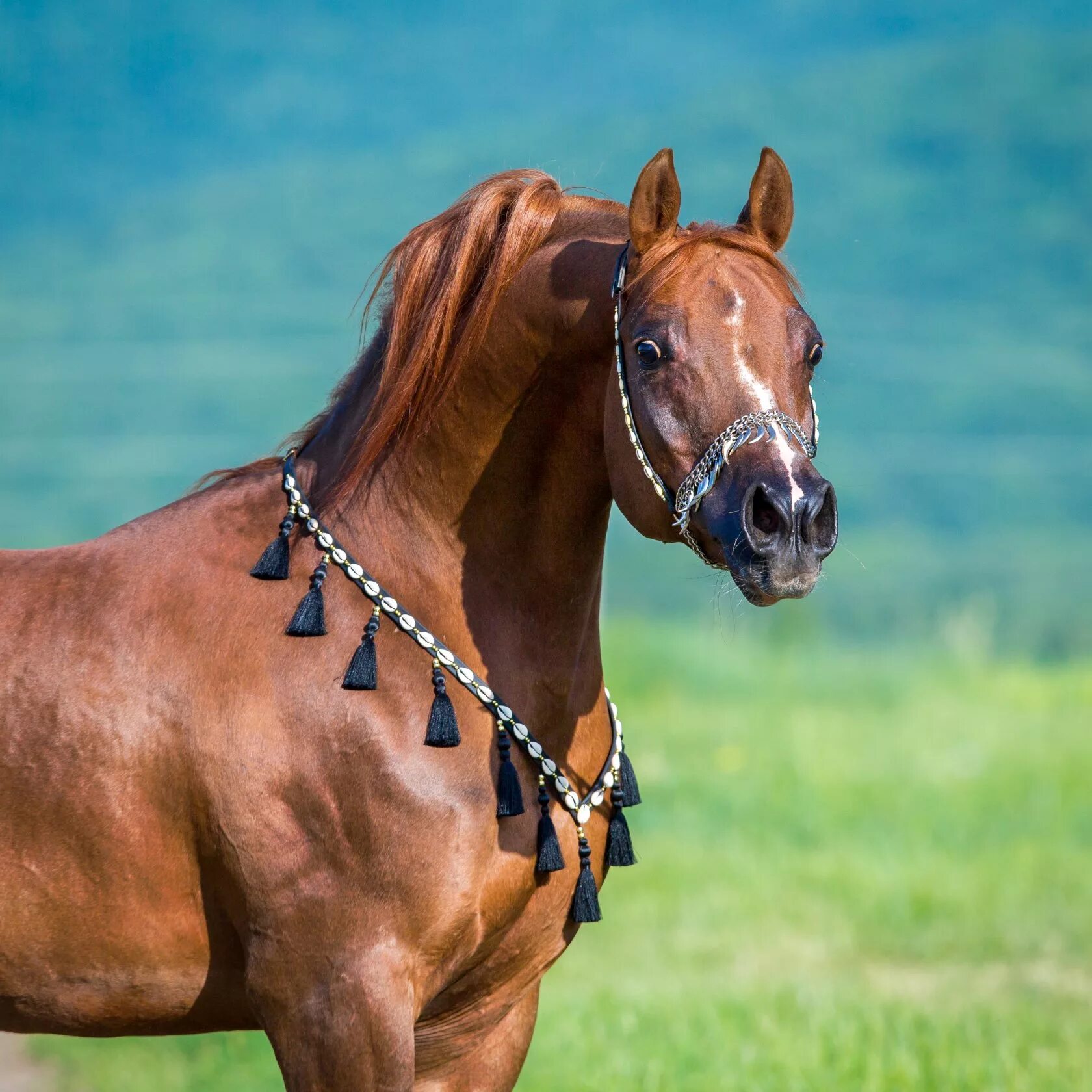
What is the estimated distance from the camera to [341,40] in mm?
21453

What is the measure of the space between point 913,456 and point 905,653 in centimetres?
497

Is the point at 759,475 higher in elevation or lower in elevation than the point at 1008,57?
lower

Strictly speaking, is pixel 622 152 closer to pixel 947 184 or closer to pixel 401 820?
pixel 947 184

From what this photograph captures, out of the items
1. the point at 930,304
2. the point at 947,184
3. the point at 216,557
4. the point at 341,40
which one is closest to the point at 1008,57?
the point at 947,184

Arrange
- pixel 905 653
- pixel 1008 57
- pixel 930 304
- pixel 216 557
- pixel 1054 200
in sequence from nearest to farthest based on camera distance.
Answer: pixel 216 557
pixel 905 653
pixel 930 304
pixel 1054 200
pixel 1008 57

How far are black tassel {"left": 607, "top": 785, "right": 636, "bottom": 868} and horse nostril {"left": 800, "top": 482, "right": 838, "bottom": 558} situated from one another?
0.84m

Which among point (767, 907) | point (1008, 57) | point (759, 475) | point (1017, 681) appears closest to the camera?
point (759, 475)

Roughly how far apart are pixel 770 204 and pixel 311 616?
1186 mm

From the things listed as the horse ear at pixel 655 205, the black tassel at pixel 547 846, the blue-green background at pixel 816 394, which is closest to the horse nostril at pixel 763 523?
the blue-green background at pixel 816 394

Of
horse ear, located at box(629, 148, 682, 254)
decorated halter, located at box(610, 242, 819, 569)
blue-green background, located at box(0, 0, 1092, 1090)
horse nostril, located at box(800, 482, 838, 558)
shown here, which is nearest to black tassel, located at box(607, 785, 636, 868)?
blue-green background, located at box(0, 0, 1092, 1090)

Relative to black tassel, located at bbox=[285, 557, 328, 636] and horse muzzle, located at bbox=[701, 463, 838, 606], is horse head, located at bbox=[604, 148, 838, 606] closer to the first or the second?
horse muzzle, located at bbox=[701, 463, 838, 606]

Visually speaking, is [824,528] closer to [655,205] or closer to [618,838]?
[655,205]

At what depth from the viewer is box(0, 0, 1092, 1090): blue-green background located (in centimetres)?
614

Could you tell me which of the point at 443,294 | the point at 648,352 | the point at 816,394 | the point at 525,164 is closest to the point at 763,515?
the point at 648,352
